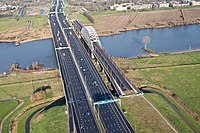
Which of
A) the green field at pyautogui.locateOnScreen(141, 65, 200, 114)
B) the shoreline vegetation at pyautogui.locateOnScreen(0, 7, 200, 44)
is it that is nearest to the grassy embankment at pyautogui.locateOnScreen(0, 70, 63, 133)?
the green field at pyautogui.locateOnScreen(141, 65, 200, 114)

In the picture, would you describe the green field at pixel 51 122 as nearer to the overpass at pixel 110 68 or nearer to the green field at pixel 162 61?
the overpass at pixel 110 68

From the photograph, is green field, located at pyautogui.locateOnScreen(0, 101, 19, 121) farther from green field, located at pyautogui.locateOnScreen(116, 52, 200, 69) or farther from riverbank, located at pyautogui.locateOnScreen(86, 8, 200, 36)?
riverbank, located at pyautogui.locateOnScreen(86, 8, 200, 36)

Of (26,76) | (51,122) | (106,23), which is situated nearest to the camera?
(51,122)

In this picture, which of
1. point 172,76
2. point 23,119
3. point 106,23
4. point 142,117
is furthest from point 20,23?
point 142,117

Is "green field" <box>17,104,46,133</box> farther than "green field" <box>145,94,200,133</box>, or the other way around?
"green field" <box>17,104,46,133</box>

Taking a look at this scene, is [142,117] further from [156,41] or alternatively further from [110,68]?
[156,41]

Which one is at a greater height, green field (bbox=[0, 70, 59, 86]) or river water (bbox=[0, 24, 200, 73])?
river water (bbox=[0, 24, 200, 73])

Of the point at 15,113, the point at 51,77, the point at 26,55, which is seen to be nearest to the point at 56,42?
the point at 26,55

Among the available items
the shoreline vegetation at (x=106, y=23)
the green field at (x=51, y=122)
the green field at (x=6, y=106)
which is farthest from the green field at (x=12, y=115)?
the shoreline vegetation at (x=106, y=23)
